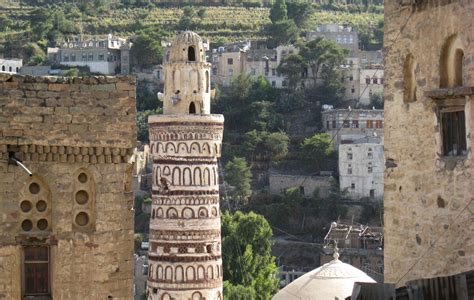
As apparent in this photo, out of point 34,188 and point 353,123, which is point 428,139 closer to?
point 34,188

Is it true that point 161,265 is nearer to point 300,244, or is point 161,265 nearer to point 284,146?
point 300,244

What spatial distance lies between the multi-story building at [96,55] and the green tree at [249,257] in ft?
142

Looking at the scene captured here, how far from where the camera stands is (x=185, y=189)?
2127cm

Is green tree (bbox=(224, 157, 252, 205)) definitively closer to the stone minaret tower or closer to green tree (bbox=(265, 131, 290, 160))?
green tree (bbox=(265, 131, 290, 160))

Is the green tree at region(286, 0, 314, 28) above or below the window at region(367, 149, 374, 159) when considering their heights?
above

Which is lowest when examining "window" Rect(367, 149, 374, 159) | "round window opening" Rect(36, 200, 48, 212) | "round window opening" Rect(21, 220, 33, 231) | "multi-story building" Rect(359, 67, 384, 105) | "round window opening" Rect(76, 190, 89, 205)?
"round window opening" Rect(21, 220, 33, 231)

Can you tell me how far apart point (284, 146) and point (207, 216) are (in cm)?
4424

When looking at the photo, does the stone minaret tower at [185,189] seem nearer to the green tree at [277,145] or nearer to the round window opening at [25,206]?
the round window opening at [25,206]

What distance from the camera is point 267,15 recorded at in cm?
9825

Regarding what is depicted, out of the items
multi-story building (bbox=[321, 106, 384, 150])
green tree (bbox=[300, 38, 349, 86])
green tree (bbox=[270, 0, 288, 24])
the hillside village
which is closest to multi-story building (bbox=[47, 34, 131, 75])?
the hillside village

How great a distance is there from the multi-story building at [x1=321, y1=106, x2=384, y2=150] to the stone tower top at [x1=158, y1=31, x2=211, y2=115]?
42878 mm

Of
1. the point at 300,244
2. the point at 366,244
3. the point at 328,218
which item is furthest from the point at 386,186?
the point at 328,218

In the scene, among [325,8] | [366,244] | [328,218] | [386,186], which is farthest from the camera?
[325,8]

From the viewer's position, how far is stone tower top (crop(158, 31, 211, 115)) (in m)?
21.4
